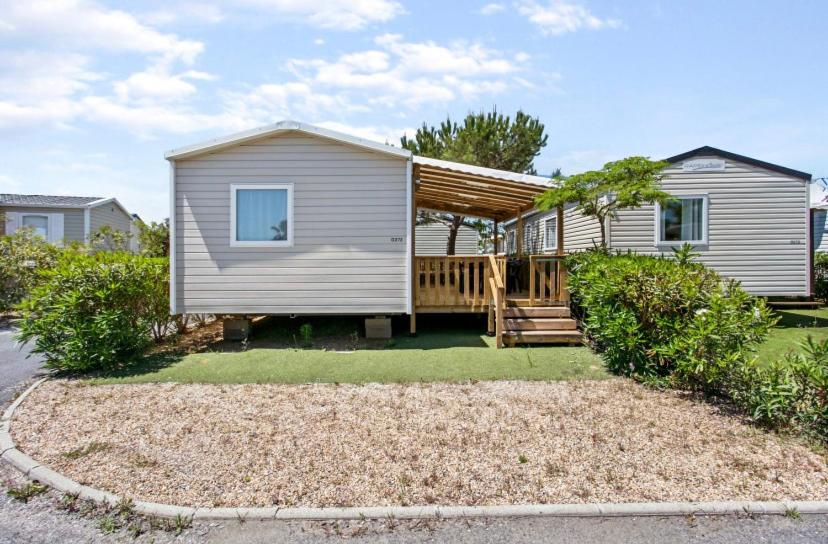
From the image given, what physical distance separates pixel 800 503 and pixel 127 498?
13.7 feet

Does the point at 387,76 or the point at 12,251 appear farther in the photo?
the point at 12,251

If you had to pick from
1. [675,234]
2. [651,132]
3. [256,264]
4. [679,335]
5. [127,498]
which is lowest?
[127,498]

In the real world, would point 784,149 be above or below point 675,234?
above

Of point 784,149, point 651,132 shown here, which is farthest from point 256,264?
point 784,149

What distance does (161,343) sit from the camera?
24.9ft

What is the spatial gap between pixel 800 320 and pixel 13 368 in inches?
568

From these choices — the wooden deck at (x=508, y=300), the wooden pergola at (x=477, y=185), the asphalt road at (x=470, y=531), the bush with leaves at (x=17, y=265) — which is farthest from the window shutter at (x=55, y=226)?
the asphalt road at (x=470, y=531)

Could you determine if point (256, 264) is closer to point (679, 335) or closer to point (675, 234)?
point (679, 335)

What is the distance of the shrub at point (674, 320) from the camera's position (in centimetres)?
427

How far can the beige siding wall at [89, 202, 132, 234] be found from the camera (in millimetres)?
17263

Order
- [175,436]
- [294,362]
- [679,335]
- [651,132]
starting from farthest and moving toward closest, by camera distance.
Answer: [651,132] → [294,362] → [679,335] → [175,436]

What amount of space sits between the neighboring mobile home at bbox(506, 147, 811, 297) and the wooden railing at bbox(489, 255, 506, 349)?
11.5 ft

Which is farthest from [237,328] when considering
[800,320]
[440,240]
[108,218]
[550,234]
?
[108,218]

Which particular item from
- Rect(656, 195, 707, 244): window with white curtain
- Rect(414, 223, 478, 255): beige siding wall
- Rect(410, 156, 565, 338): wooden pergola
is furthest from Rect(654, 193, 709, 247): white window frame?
Rect(414, 223, 478, 255): beige siding wall
